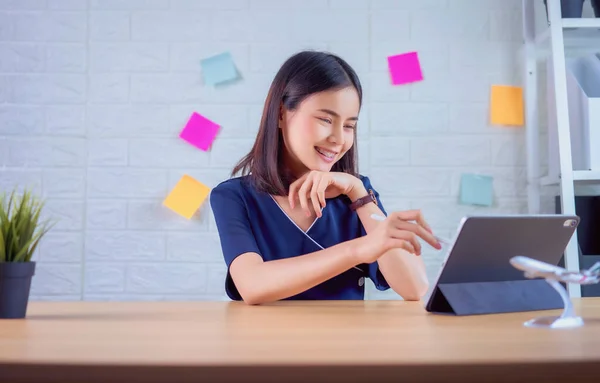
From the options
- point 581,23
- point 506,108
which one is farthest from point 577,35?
point 506,108

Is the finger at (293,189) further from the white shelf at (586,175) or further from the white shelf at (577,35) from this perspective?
the white shelf at (577,35)

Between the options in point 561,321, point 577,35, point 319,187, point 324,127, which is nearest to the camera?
point 561,321

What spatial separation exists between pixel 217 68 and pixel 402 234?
4.77 feet

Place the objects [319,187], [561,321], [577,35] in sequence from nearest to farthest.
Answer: [561,321] → [319,187] → [577,35]

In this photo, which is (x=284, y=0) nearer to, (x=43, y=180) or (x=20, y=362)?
(x=43, y=180)

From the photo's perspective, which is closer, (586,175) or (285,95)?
(285,95)

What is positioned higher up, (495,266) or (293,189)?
(293,189)

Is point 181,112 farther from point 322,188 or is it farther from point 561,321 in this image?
point 561,321

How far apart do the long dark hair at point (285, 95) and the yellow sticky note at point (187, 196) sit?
68cm

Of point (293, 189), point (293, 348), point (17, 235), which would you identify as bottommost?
point (293, 348)

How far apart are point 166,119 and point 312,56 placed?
87cm

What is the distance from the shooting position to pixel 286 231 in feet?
5.17

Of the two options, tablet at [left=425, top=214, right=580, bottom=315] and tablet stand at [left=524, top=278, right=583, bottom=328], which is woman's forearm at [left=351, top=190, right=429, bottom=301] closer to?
tablet at [left=425, top=214, right=580, bottom=315]

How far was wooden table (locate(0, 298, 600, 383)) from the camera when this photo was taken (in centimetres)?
54
